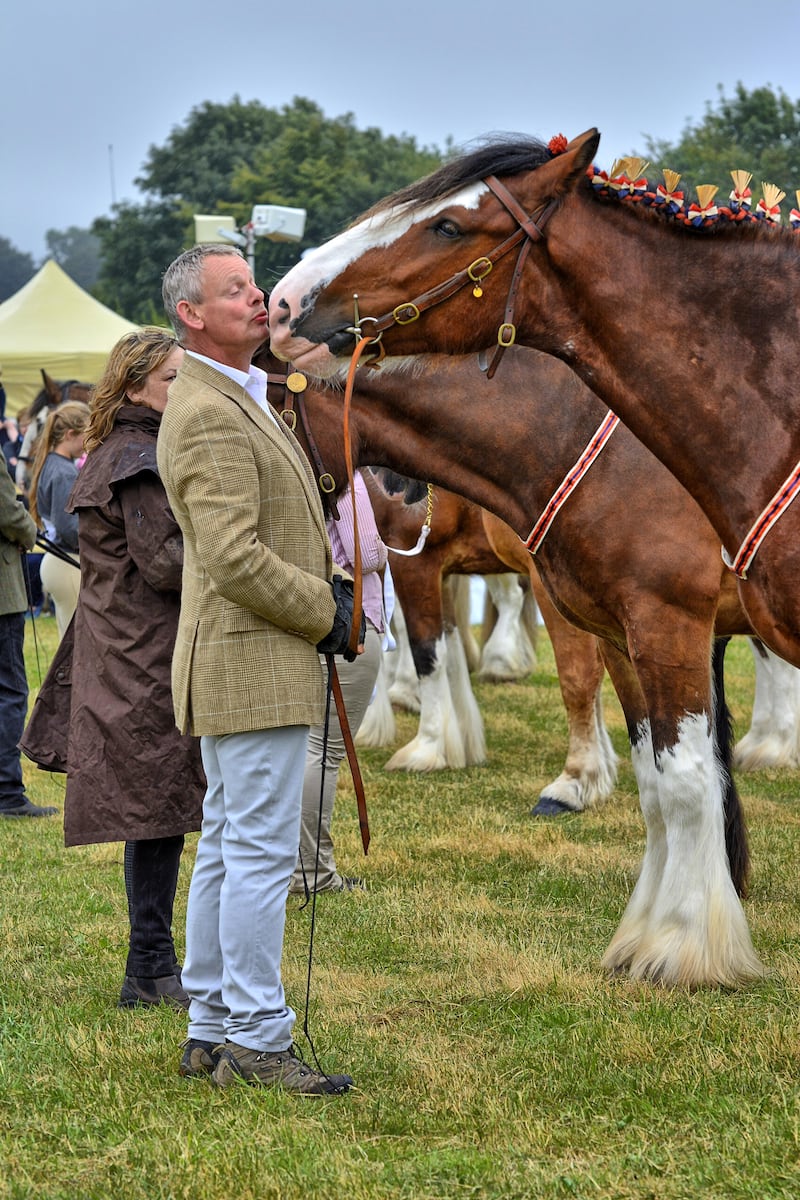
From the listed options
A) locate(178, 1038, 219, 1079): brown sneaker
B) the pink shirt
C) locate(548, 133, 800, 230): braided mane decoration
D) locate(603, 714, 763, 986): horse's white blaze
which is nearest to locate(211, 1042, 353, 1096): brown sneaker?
locate(178, 1038, 219, 1079): brown sneaker

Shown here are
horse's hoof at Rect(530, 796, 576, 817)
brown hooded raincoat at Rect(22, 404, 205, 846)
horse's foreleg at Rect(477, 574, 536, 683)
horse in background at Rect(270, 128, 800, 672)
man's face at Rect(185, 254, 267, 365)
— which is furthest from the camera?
horse's foreleg at Rect(477, 574, 536, 683)

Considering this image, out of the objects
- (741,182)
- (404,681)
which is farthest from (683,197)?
(404,681)

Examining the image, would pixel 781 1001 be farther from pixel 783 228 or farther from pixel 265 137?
pixel 265 137

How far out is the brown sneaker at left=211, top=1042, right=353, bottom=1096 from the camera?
3.44 metres

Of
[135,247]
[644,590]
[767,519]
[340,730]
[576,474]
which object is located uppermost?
[135,247]

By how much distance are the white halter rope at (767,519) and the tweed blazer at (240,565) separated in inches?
39.2

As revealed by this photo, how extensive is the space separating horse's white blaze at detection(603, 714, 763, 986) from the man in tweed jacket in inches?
55.1

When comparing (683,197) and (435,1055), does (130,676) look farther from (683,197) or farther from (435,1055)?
(683,197)

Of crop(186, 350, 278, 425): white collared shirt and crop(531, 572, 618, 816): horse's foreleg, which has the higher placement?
crop(186, 350, 278, 425): white collared shirt

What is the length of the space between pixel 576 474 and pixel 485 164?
1.45 meters

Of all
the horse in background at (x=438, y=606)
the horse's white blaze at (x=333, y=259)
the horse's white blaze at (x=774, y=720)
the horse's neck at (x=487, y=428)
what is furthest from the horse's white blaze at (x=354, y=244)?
the horse's white blaze at (x=774, y=720)

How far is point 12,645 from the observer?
7.59 metres

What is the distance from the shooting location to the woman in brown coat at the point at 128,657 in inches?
159

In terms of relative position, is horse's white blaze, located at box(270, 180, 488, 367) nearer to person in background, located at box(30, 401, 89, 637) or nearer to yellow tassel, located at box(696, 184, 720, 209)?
yellow tassel, located at box(696, 184, 720, 209)
